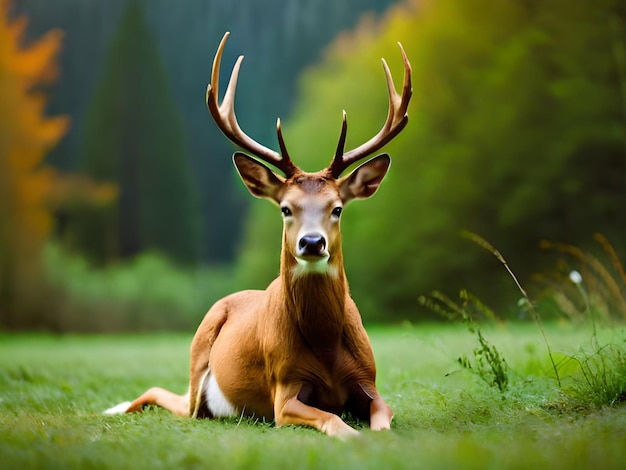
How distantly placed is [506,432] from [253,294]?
2143 mm

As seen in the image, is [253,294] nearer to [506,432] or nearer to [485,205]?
[506,432]

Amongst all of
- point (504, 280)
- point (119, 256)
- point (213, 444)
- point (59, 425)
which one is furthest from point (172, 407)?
point (119, 256)

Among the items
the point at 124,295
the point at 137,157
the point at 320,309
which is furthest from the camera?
the point at 137,157

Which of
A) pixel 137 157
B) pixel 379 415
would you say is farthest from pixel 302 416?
pixel 137 157

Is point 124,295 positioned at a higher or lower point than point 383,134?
lower

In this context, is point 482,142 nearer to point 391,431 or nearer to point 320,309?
point 320,309

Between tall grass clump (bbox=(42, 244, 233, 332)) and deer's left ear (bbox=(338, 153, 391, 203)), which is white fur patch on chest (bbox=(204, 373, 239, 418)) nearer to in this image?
deer's left ear (bbox=(338, 153, 391, 203))

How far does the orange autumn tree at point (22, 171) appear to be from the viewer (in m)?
15.6

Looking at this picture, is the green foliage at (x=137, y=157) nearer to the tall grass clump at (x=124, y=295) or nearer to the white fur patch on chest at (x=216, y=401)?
the tall grass clump at (x=124, y=295)

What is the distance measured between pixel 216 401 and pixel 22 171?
12849 millimetres

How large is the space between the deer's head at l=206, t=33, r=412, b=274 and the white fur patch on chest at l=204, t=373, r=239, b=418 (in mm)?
884

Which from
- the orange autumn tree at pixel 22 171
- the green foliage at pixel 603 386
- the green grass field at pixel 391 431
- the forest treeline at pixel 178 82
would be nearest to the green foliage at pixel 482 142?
the forest treeline at pixel 178 82

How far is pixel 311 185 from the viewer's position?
4055 mm

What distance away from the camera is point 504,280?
46.4 ft
